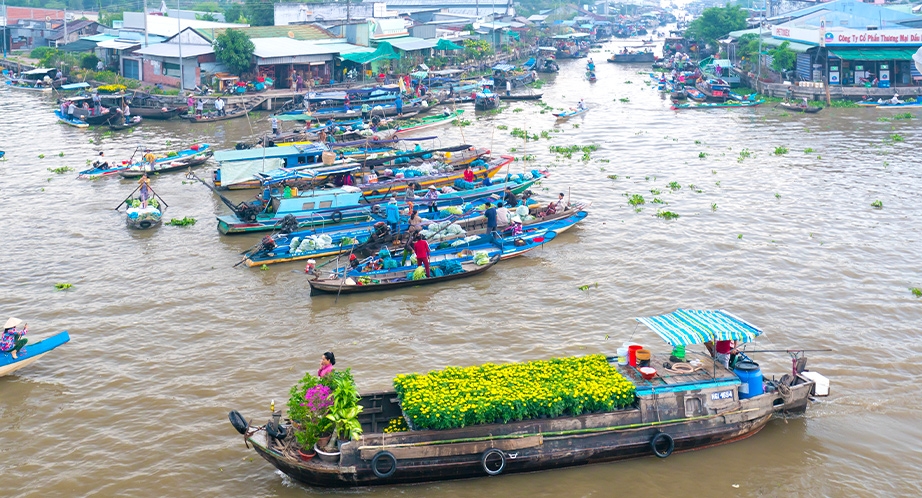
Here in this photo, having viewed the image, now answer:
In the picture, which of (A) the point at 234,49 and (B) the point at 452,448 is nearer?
(B) the point at 452,448

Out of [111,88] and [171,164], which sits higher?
[111,88]

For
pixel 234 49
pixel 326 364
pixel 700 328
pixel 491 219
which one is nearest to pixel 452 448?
pixel 326 364

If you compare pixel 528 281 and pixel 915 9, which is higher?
pixel 915 9

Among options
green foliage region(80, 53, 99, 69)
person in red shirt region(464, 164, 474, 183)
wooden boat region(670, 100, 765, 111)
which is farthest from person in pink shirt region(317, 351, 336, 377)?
green foliage region(80, 53, 99, 69)

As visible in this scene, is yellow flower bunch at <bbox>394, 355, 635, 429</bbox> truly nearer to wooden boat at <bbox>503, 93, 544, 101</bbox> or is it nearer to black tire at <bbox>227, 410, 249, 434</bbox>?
black tire at <bbox>227, 410, 249, 434</bbox>

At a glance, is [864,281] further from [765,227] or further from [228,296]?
[228,296]

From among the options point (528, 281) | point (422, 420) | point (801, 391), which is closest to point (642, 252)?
point (528, 281)

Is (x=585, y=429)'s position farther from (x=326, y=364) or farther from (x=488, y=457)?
(x=326, y=364)
